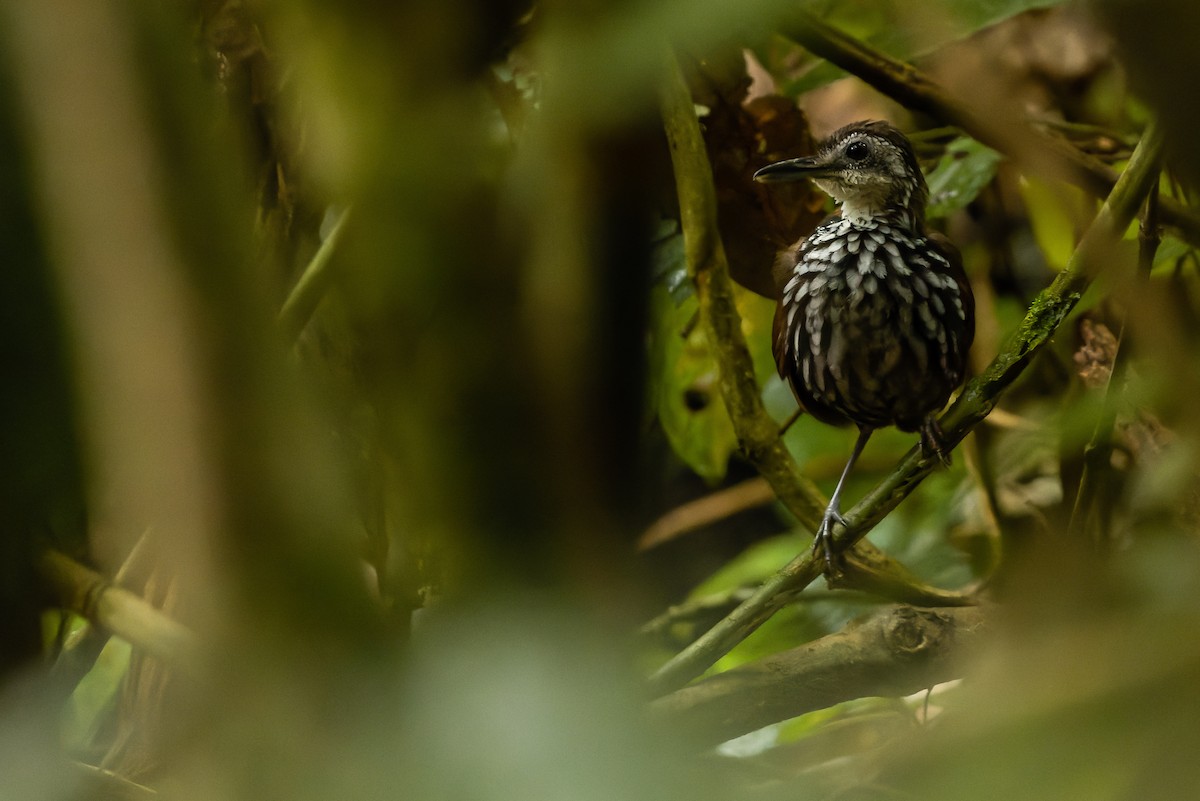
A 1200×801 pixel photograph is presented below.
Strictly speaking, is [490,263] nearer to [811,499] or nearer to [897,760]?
[897,760]

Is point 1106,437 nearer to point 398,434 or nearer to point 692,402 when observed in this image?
point 692,402

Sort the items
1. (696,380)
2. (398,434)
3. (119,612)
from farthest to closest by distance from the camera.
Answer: (696,380)
(119,612)
(398,434)

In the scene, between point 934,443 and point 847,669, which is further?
point 847,669

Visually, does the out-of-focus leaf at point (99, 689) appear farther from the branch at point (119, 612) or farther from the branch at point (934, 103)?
the branch at point (934, 103)

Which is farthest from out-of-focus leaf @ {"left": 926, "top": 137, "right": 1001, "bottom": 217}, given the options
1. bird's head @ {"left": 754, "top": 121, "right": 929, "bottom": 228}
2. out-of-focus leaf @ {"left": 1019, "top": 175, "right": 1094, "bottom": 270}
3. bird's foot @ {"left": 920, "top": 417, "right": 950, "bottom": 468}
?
bird's foot @ {"left": 920, "top": 417, "right": 950, "bottom": 468}

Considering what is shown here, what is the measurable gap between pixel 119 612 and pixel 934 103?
678mm

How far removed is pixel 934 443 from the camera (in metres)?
0.66

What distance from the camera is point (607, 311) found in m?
0.27

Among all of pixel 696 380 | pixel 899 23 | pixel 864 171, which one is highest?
pixel 899 23

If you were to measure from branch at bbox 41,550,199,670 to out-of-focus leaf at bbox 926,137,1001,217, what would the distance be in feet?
2.38

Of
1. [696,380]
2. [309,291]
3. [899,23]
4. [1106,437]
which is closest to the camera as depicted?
[309,291]

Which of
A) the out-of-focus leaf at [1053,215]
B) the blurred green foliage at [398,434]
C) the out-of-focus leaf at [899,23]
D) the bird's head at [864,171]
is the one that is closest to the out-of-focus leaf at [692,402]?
the bird's head at [864,171]

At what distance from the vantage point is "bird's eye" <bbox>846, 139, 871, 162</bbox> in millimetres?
740

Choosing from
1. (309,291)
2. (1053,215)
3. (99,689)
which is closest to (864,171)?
(1053,215)
